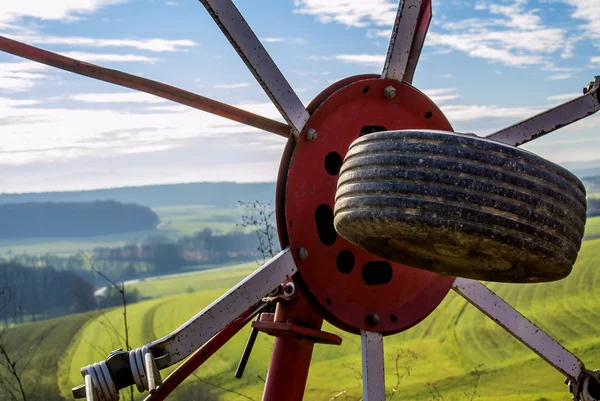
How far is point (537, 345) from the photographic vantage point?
433cm

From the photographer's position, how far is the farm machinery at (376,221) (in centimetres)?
304

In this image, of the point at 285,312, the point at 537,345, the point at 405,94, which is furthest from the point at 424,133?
the point at 537,345

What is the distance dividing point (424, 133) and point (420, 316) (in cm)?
136

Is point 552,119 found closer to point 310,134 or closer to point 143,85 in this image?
point 310,134

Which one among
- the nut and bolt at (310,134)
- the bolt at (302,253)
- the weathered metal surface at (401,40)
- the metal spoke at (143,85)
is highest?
the weathered metal surface at (401,40)

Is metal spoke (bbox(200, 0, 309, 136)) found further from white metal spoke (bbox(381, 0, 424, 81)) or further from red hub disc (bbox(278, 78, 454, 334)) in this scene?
white metal spoke (bbox(381, 0, 424, 81))

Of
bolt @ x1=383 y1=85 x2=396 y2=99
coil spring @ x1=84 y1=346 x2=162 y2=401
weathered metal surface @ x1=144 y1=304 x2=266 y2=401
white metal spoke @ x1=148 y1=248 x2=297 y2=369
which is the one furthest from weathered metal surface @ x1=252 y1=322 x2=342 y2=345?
bolt @ x1=383 y1=85 x2=396 y2=99

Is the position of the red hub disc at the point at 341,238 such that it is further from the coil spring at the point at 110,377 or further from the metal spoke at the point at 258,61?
the coil spring at the point at 110,377

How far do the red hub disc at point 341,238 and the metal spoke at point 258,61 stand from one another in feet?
0.35

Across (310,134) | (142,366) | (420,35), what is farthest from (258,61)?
(142,366)

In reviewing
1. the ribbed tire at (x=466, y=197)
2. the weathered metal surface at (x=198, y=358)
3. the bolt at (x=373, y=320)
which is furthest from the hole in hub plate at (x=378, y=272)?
the ribbed tire at (x=466, y=197)

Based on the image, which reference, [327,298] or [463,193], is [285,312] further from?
[463,193]

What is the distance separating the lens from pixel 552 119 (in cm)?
441

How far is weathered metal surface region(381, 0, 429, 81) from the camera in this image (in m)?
4.05
